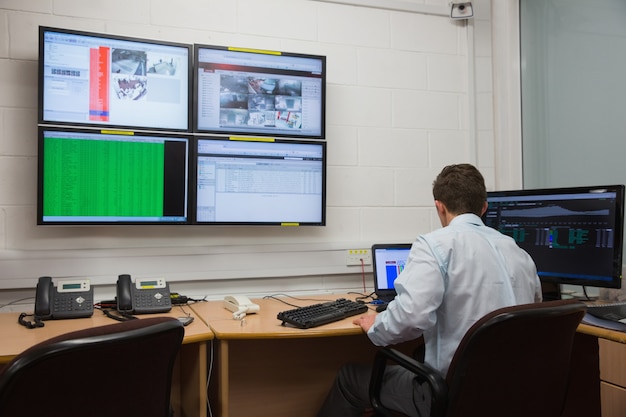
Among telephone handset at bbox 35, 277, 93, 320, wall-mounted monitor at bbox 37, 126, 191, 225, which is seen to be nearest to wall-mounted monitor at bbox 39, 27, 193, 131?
wall-mounted monitor at bbox 37, 126, 191, 225

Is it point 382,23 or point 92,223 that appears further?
point 382,23

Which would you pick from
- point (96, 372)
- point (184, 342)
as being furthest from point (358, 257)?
point (96, 372)

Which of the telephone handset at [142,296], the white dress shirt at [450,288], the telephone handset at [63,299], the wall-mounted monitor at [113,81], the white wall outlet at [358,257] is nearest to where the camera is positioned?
the white dress shirt at [450,288]

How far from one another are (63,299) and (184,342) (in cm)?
63

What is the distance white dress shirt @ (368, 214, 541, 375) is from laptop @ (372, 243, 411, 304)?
75 cm

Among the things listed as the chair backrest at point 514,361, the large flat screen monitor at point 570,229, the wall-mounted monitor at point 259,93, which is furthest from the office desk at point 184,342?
the large flat screen monitor at point 570,229

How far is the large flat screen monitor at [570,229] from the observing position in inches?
75.4

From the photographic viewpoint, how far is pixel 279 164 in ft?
8.11

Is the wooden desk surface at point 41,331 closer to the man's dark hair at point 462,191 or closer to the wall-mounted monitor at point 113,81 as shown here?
the wall-mounted monitor at point 113,81

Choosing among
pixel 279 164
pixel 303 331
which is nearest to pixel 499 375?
pixel 303 331

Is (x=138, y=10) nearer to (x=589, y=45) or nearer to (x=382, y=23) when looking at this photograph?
(x=382, y=23)

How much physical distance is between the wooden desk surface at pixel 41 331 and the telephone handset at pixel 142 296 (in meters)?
0.08

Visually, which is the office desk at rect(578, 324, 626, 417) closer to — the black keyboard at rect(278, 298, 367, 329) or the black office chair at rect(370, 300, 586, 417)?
the black office chair at rect(370, 300, 586, 417)

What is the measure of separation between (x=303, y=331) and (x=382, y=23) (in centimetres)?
185
